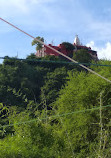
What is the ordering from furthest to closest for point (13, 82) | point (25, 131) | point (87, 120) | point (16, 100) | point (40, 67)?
1. point (40, 67)
2. point (13, 82)
3. point (16, 100)
4. point (87, 120)
5. point (25, 131)

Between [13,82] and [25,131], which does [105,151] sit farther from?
[13,82]

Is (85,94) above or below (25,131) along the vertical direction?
above

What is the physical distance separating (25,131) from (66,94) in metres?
2.55

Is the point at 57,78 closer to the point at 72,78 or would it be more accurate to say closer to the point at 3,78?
the point at 3,78

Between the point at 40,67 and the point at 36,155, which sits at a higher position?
the point at 40,67

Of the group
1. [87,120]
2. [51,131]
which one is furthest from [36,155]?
[87,120]

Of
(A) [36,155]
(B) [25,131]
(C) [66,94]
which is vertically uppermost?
(C) [66,94]

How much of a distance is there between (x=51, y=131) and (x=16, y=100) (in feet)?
49.9

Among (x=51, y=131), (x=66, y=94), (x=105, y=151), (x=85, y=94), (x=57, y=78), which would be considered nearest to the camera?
(x=105, y=151)

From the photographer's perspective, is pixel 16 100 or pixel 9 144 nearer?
pixel 9 144

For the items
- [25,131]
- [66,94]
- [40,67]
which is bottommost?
[25,131]

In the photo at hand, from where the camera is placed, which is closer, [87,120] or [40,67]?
[87,120]

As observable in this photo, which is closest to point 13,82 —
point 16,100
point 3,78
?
point 3,78

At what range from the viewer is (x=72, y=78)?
242 inches
